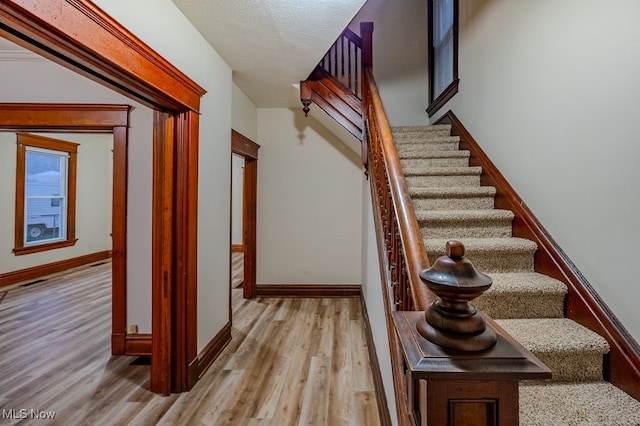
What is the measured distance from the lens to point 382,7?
14.8 ft

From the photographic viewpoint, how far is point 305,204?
4.31 m

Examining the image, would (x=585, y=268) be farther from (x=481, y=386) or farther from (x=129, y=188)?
(x=129, y=188)

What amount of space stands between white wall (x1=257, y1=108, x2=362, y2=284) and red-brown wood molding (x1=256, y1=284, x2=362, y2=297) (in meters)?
0.06

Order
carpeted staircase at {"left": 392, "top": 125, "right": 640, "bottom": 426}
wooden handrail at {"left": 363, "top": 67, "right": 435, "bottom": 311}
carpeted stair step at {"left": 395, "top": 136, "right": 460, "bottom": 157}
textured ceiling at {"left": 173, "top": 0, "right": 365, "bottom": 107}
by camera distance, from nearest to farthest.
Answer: wooden handrail at {"left": 363, "top": 67, "right": 435, "bottom": 311}
carpeted staircase at {"left": 392, "top": 125, "right": 640, "bottom": 426}
textured ceiling at {"left": 173, "top": 0, "right": 365, "bottom": 107}
carpeted stair step at {"left": 395, "top": 136, "right": 460, "bottom": 157}

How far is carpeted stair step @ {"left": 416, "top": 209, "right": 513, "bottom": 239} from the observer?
7.27ft

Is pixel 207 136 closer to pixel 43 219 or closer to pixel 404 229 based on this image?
pixel 404 229

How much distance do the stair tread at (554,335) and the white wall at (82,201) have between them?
6481 mm

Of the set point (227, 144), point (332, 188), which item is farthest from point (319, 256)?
point (227, 144)

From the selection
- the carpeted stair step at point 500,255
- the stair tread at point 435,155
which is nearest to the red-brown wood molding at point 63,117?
the stair tread at point 435,155

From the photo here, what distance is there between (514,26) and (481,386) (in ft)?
8.88

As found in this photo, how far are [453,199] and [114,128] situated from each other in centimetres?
289

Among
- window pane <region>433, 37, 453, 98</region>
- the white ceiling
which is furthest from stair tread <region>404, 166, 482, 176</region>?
window pane <region>433, 37, 453, 98</region>

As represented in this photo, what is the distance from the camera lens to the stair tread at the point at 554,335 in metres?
1.39

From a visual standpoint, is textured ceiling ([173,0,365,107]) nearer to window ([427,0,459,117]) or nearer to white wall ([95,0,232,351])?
white wall ([95,0,232,351])
